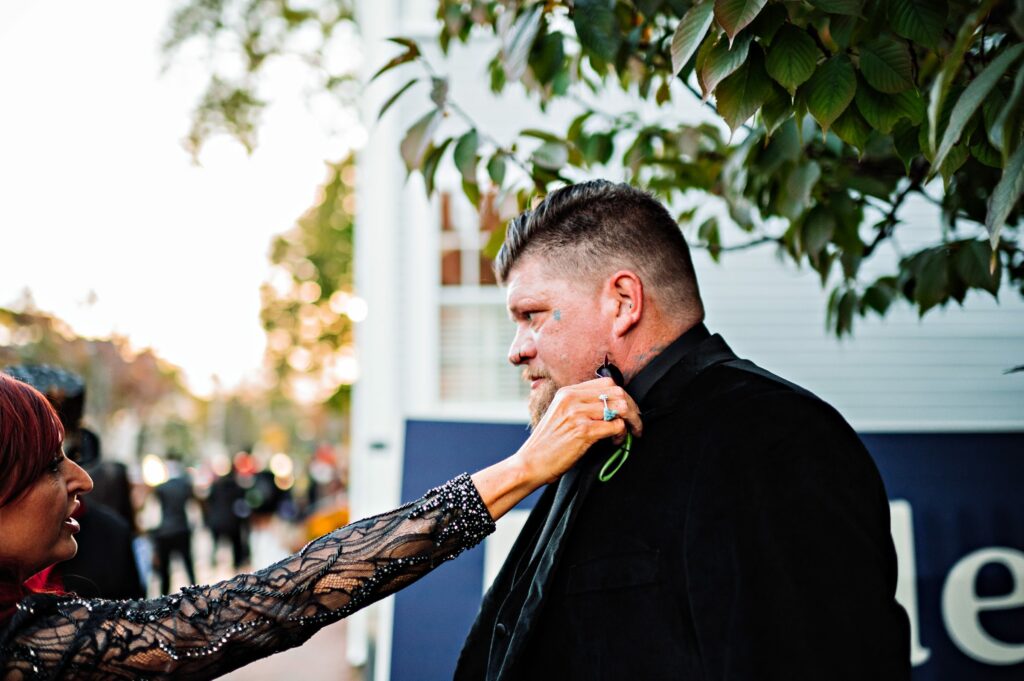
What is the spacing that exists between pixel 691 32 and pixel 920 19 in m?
0.47

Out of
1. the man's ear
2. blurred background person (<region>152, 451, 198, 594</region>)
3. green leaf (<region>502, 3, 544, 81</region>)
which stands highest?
green leaf (<region>502, 3, 544, 81</region>)

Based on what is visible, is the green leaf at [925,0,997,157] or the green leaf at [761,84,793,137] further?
the green leaf at [761,84,793,137]

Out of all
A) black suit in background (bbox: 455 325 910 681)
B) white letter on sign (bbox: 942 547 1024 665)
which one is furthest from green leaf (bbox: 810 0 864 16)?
white letter on sign (bbox: 942 547 1024 665)

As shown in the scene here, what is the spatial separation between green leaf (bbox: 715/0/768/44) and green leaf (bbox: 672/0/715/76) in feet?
0.18

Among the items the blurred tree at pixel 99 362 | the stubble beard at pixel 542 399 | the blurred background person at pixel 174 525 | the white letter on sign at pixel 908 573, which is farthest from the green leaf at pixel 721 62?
the blurred tree at pixel 99 362

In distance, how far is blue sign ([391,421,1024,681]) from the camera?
418 cm

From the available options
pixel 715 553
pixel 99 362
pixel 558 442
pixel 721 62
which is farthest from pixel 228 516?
pixel 99 362

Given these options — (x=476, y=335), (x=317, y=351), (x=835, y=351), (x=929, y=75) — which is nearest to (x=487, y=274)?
(x=476, y=335)

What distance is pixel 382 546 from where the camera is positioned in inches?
83.1

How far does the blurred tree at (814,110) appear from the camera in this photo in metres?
1.72

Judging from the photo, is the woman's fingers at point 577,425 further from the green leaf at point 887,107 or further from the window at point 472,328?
the window at point 472,328

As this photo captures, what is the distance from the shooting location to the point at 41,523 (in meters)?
2.14

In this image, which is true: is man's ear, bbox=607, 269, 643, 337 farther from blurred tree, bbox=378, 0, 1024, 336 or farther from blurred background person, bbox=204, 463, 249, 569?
blurred background person, bbox=204, 463, 249, 569

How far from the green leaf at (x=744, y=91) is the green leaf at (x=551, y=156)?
125 centimetres
